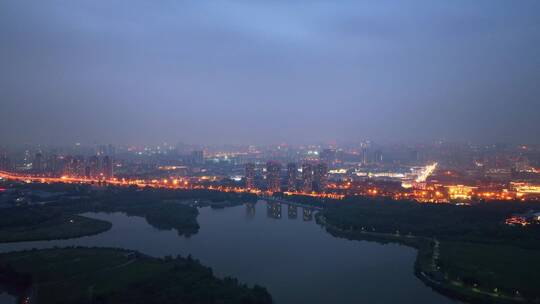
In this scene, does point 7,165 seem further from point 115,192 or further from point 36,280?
point 36,280

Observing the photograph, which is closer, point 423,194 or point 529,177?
point 423,194

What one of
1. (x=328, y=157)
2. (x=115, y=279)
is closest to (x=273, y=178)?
(x=115, y=279)

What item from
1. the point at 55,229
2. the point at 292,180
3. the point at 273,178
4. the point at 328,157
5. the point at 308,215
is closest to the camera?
the point at 55,229

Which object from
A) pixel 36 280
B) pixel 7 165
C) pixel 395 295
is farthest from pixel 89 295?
pixel 7 165

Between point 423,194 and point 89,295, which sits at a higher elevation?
point 423,194

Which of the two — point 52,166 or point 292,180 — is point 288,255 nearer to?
point 292,180

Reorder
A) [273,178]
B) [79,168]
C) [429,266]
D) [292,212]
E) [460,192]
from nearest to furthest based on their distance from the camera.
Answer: [429,266] → [292,212] → [460,192] → [273,178] → [79,168]
